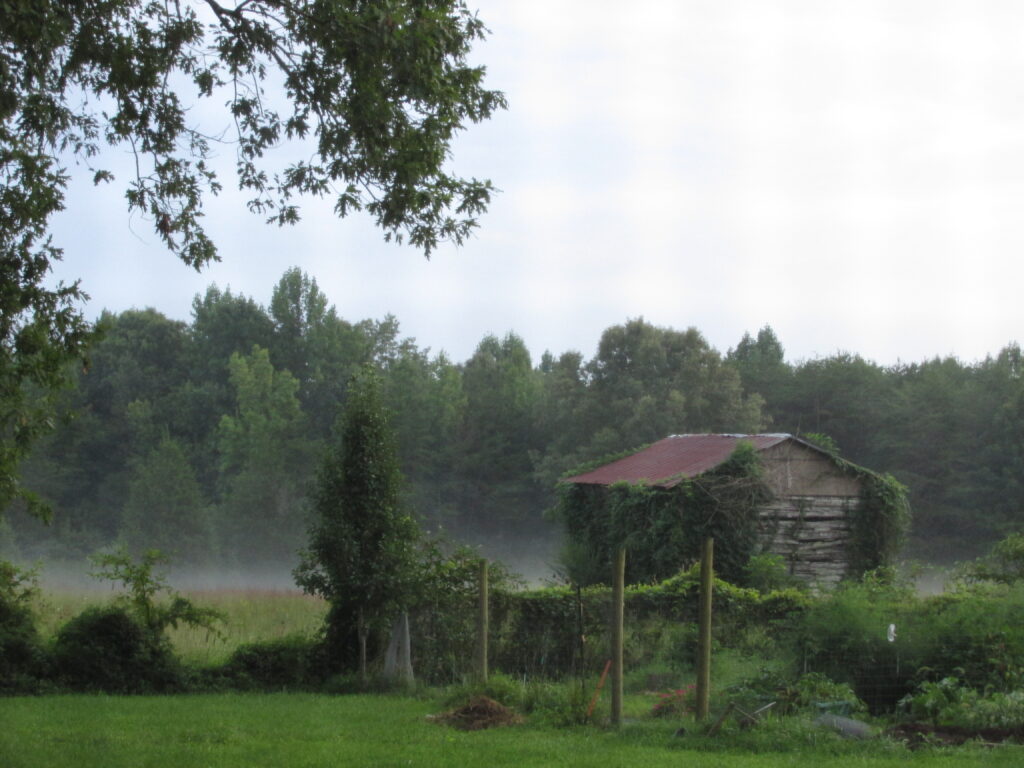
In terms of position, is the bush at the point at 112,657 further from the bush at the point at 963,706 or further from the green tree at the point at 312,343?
the green tree at the point at 312,343

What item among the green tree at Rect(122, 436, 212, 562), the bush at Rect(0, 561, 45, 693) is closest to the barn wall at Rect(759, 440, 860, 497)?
the bush at Rect(0, 561, 45, 693)

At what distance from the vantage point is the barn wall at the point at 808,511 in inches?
925

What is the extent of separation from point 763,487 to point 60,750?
57.8 feet

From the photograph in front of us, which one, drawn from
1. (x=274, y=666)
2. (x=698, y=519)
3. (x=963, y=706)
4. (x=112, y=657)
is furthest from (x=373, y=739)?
(x=698, y=519)

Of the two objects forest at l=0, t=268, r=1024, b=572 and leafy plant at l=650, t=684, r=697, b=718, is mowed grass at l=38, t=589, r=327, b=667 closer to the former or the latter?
leafy plant at l=650, t=684, r=697, b=718

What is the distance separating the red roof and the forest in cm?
1976

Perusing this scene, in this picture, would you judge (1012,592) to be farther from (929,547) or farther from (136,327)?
(136,327)

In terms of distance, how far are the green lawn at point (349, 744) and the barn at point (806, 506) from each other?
41.6 ft

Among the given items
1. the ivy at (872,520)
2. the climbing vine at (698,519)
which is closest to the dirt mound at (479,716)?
the climbing vine at (698,519)

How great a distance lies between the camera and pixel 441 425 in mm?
57656

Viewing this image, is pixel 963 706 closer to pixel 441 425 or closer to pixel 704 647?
pixel 704 647

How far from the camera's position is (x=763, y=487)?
2328 centimetres

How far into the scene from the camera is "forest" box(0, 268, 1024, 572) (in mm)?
47969

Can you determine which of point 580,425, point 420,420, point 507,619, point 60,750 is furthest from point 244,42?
point 420,420
